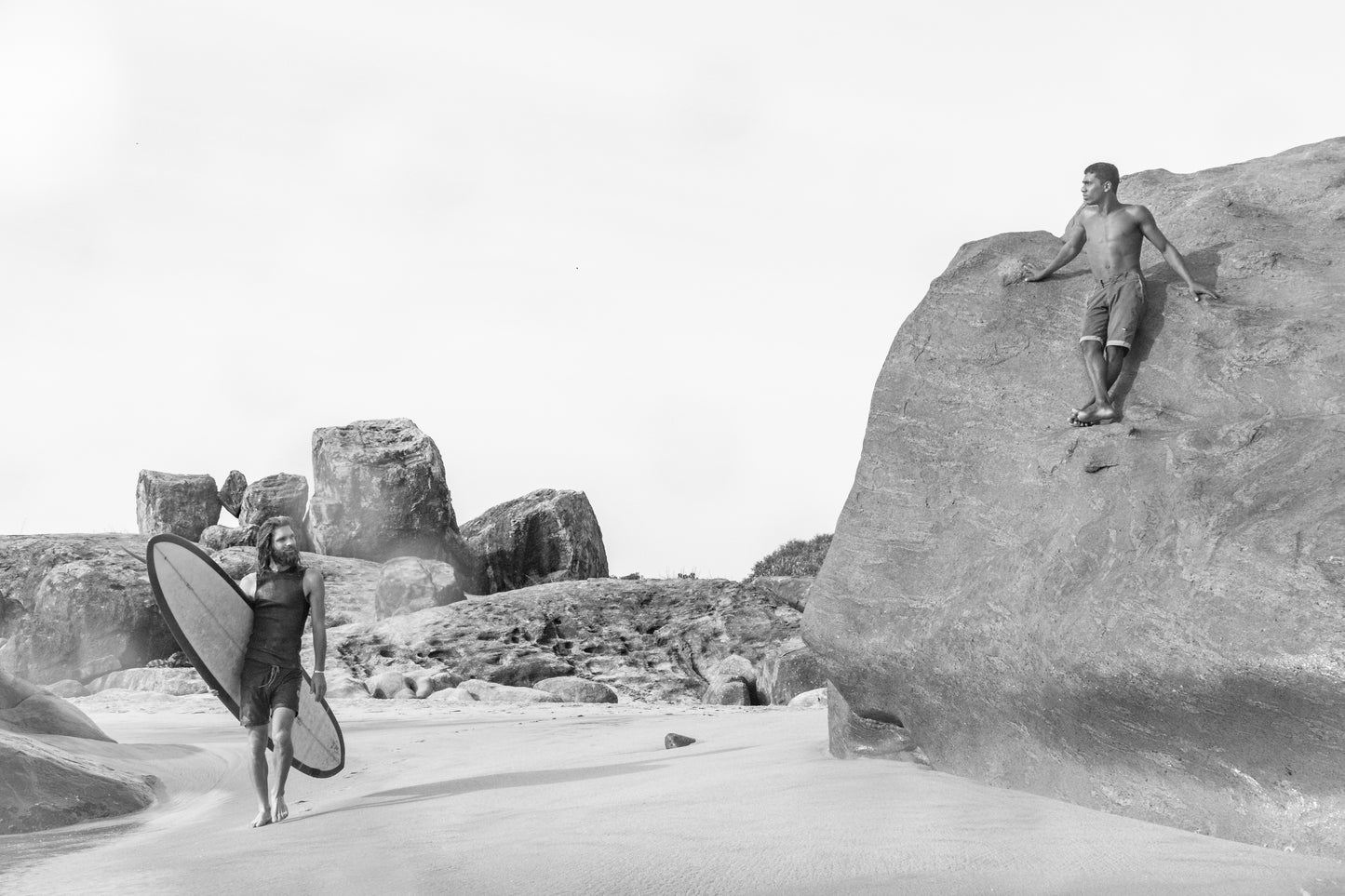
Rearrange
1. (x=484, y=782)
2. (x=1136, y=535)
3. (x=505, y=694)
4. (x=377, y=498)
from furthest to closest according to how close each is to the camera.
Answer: (x=377, y=498)
(x=505, y=694)
(x=484, y=782)
(x=1136, y=535)

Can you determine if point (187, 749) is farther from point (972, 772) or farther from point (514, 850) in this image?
point (972, 772)

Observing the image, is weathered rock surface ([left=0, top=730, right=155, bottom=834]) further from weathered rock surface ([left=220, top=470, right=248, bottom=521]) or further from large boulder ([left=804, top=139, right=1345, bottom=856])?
weathered rock surface ([left=220, top=470, right=248, bottom=521])

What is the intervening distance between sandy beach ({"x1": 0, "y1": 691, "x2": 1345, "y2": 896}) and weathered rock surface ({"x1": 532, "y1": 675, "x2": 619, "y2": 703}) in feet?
19.6

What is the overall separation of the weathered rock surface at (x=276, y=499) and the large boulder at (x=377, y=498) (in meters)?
0.83

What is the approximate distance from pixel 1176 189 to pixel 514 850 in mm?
5512

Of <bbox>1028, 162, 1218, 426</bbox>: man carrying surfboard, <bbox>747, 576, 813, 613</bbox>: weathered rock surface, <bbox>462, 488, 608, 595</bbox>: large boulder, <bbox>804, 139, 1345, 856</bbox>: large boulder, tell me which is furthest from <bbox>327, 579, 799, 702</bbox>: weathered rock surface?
<bbox>1028, 162, 1218, 426</bbox>: man carrying surfboard

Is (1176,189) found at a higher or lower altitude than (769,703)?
higher

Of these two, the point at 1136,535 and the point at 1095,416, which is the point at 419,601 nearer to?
the point at 1095,416

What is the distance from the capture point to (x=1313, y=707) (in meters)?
3.82

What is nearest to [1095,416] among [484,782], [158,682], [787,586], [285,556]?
[484,782]

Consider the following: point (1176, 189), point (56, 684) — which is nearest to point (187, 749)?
point (1176, 189)

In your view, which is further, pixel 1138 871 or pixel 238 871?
pixel 238 871

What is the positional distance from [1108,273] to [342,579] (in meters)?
18.9

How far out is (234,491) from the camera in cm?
2688
